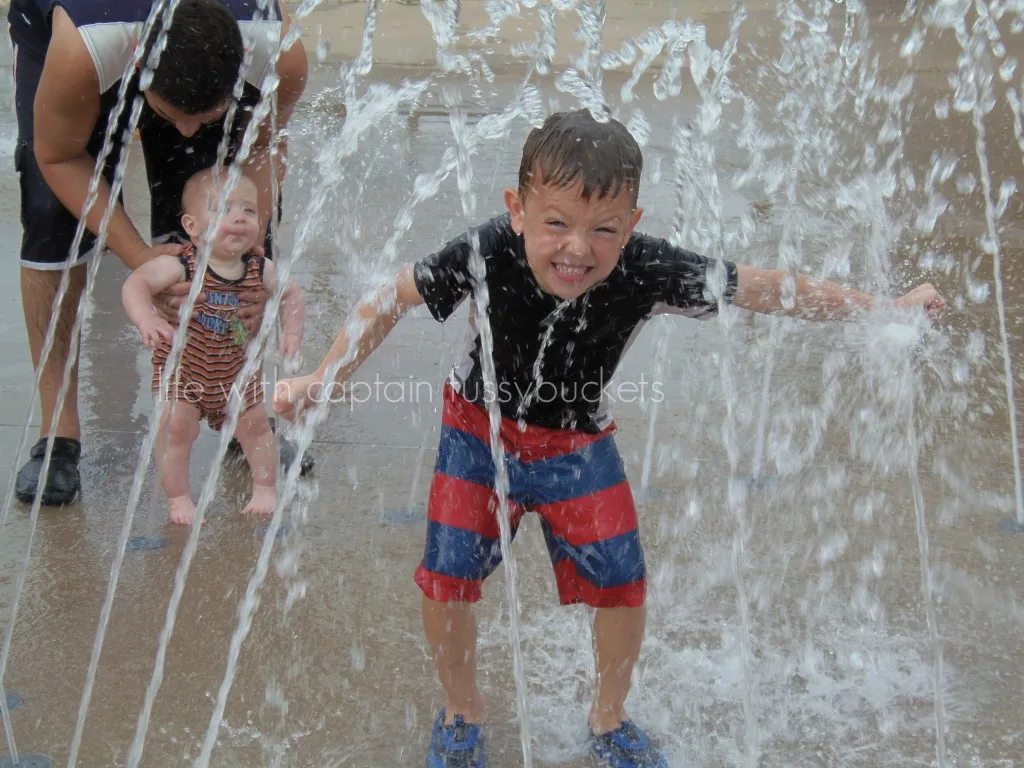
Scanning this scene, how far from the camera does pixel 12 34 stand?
3123 millimetres

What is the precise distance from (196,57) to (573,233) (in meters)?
1.23

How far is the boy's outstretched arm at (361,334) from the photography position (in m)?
2.17

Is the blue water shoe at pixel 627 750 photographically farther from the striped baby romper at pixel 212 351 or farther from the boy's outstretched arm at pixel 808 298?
the striped baby romper at pixel 212 351

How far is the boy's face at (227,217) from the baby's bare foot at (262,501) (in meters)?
0.69

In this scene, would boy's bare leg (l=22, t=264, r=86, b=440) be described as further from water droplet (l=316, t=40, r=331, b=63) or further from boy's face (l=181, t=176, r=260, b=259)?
water droplet (l=316, t=40, r=331, b=63)

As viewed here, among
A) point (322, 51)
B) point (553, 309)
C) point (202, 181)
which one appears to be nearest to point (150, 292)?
point (202, 181)

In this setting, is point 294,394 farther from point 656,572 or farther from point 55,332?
point 55,332

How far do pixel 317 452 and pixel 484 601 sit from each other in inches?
37.2

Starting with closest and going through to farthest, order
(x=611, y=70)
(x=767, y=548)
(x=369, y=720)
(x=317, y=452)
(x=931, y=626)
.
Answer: (x=369, y=720) < (x=931, y=626) < (x=767, y=548) < (x=317, y=452) < (x=611, y=70)

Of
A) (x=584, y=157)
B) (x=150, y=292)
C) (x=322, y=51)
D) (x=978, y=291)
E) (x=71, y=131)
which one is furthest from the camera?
(x=322, y=51)

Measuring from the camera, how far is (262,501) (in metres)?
3.12

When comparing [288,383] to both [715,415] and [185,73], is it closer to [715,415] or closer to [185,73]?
[185,73]

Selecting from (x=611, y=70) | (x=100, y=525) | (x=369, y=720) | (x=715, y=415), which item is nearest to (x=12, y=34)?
(x=100, y=525)

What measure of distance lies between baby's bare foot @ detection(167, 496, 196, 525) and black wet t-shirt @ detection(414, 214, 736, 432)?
1.12 m
